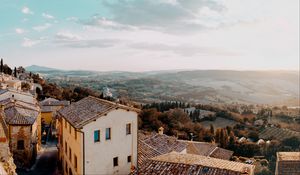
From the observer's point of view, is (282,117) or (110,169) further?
(282,117)

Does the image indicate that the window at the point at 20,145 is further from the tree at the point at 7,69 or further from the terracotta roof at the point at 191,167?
the tree at the point at 7,69

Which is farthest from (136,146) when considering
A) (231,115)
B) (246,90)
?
(246,90)

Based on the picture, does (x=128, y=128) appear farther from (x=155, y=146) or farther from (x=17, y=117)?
(x=17, y=117)

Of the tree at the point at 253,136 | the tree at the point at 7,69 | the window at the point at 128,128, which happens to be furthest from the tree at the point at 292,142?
the tree at the point at 7,69

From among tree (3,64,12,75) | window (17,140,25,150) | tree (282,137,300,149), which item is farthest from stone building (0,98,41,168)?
tree (3,64,12,75)

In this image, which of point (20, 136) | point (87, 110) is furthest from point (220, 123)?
point (87, 110)

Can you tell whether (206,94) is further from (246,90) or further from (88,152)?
(88,152)
